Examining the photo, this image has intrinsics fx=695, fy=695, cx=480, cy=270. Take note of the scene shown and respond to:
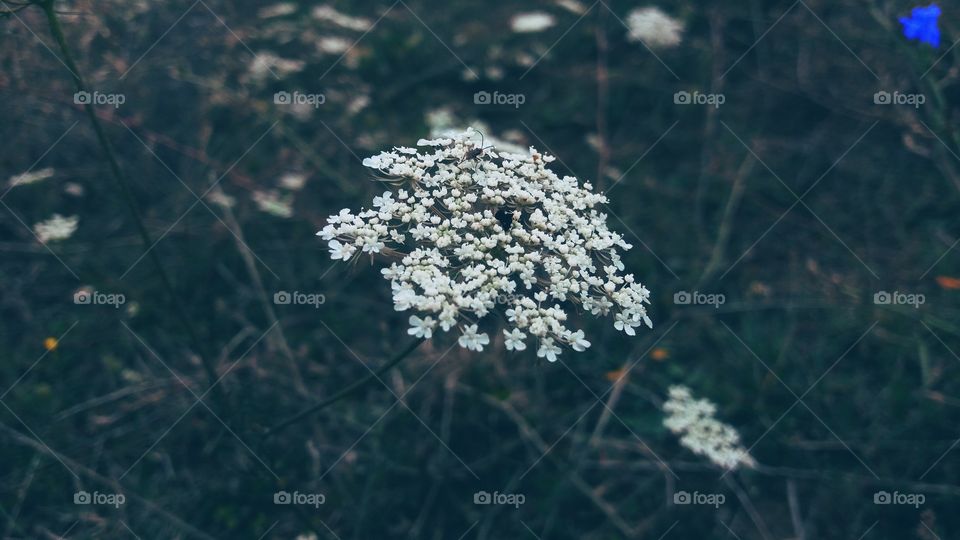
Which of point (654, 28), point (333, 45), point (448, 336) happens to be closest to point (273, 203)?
point (448, 336)

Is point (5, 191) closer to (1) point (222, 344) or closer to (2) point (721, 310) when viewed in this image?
(1) point (222, 344)

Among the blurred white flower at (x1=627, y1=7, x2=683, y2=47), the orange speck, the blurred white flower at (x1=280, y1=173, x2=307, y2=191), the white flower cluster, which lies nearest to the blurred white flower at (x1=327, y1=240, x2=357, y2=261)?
the white flower cluster

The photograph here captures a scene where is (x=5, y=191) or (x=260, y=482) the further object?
(x=5, y=191)

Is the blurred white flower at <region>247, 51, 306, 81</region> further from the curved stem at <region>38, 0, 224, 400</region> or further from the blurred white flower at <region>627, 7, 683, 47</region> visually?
the blurred white flower at <region>627, 7, 683, 47</region>

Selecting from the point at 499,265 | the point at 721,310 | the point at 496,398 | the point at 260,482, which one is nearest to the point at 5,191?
the point at 260,482

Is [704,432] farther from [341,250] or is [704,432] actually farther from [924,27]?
[924,27]

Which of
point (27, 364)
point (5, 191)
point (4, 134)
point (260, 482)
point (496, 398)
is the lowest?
point (260, 482)

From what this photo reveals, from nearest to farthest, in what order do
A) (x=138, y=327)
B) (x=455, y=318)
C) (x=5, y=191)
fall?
(x=455, y=318) → (x=138, y=327) → (x=5, y=191)
